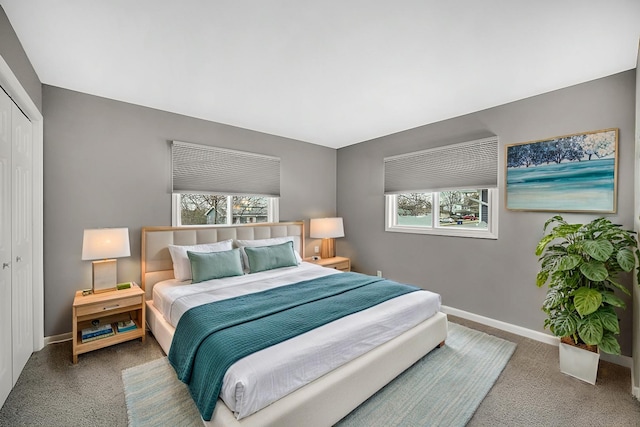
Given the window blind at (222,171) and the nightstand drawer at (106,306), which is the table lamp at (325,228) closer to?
the window blind at (222,171)

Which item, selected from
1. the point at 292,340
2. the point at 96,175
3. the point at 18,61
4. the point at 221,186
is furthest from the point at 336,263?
the point at 18,61

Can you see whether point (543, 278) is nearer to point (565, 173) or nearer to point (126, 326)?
point (565, 173)

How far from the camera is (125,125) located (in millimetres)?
3098

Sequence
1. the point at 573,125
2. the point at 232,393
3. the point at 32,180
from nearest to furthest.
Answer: the point at 232,393 < the point at 32,180 < the point at 573,125

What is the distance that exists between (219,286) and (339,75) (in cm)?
233

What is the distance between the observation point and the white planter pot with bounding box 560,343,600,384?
2.19 metres

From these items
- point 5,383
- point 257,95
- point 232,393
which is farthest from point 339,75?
point 5,383

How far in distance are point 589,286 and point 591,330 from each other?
1.17ft

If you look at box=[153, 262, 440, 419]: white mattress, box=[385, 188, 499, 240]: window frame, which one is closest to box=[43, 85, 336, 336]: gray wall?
box=[153, 262, 440, 419]: white mattress

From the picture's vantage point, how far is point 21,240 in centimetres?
227

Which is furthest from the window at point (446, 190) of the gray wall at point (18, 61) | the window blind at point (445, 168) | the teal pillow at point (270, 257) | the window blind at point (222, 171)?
the gray wall at point (18, 61)

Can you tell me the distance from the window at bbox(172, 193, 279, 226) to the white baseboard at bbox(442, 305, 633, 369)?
2846 millimetres

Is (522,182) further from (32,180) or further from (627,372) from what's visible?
(32,180)

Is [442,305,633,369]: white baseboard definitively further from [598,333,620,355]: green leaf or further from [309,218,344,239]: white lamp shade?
[309,218,344,239]: white lamp shade
